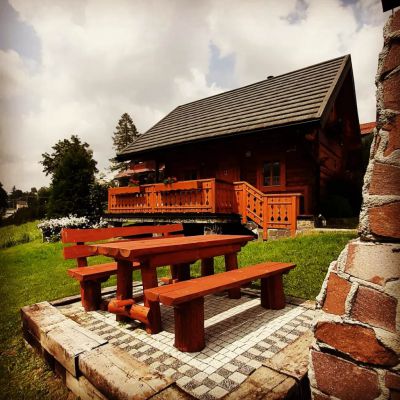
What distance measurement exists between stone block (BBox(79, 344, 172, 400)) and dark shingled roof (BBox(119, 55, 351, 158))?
8523mm

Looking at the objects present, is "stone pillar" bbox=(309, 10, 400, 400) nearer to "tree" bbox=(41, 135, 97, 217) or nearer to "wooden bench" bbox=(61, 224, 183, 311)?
"wooden bench" bbox=(61, 224, 183, 311)

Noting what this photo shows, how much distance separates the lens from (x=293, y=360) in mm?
2094

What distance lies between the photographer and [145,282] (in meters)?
2.98

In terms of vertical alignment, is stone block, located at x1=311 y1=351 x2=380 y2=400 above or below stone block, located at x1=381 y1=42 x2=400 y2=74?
below

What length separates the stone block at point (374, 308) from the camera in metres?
1.50

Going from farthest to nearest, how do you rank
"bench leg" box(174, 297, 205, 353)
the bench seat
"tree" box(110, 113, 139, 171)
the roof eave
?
"tree" box(110, 113, 139, 171)
the roof eave
the bench seat
"bench leg" box(174, 297, 205, 353)

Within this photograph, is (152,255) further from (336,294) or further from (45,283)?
(45,283)

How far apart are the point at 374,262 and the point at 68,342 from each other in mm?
2455

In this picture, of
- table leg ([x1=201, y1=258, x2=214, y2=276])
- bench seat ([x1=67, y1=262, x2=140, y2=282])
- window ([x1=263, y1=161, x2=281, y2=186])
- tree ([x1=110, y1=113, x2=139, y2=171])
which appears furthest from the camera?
tree ([x1=110, y1=113, x2=139, y2=171])

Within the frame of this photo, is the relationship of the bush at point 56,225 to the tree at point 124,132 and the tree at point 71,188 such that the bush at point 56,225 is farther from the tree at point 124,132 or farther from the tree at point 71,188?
→ the tree at point 124,132

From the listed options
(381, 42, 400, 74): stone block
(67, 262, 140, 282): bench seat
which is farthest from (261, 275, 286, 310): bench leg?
(381, 42, 400, 74): stone block

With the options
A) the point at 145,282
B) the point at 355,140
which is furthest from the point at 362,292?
the point at 355,140

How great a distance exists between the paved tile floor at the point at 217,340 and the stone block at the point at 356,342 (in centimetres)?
75

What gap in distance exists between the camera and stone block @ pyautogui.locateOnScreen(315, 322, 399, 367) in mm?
1515
